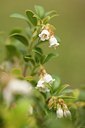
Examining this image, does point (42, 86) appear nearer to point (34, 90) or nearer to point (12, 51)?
point (34, 90)

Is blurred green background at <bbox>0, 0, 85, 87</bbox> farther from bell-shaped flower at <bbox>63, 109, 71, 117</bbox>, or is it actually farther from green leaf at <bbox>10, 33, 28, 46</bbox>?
bell-shaped flower at <bbox>63, 109, 71, 117</bbox>

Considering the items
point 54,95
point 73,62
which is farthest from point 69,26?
point 54,95

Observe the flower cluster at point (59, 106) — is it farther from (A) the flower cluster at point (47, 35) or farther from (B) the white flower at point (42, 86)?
(A) the flower cluster at point (47, 35)

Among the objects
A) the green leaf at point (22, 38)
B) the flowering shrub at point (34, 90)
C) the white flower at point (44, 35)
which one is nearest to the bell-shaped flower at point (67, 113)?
the flowering shrub at point (34, 90)

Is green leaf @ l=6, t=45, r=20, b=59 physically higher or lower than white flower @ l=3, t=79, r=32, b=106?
higher

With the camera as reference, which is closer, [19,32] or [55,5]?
[19,32]

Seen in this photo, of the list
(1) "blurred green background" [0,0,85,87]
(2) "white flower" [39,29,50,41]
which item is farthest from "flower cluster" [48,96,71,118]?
(1) "blurred green background" [0,0,85,87]

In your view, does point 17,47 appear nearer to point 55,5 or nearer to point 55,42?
point 55,42
